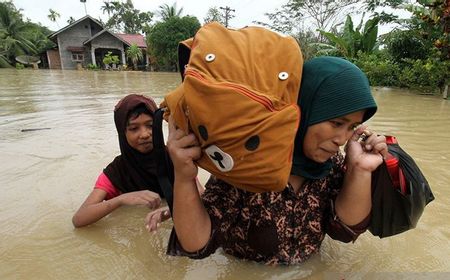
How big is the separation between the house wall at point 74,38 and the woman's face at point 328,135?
3302cm

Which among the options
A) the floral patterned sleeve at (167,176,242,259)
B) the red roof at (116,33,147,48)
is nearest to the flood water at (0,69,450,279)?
the floral patterned sleeve at (167,176,242,259)

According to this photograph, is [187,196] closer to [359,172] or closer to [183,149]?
[183,149]

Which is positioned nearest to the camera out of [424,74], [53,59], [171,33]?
[424,74]

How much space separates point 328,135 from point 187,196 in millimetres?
511

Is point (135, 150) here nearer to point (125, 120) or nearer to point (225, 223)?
point (125, 120)

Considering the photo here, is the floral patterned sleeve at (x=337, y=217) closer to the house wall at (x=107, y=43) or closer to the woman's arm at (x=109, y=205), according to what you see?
the woman's arm at (x=109, y=205)

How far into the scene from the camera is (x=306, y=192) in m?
1.39

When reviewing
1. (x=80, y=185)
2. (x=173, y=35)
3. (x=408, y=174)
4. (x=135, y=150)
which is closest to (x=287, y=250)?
(x=408, y=174)

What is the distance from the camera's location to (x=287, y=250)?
57.7 inches

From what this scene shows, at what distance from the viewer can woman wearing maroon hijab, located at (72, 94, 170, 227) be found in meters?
2.06

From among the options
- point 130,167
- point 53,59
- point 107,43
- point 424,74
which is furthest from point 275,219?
point 53,59

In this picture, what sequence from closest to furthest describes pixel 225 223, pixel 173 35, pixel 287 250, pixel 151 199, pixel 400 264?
pixel 225 223
pixel 287 250
pixel 400 264
pixel 151 199
pixel 173 35

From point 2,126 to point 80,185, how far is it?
2.93m

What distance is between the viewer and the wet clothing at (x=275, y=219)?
133 centimetres
